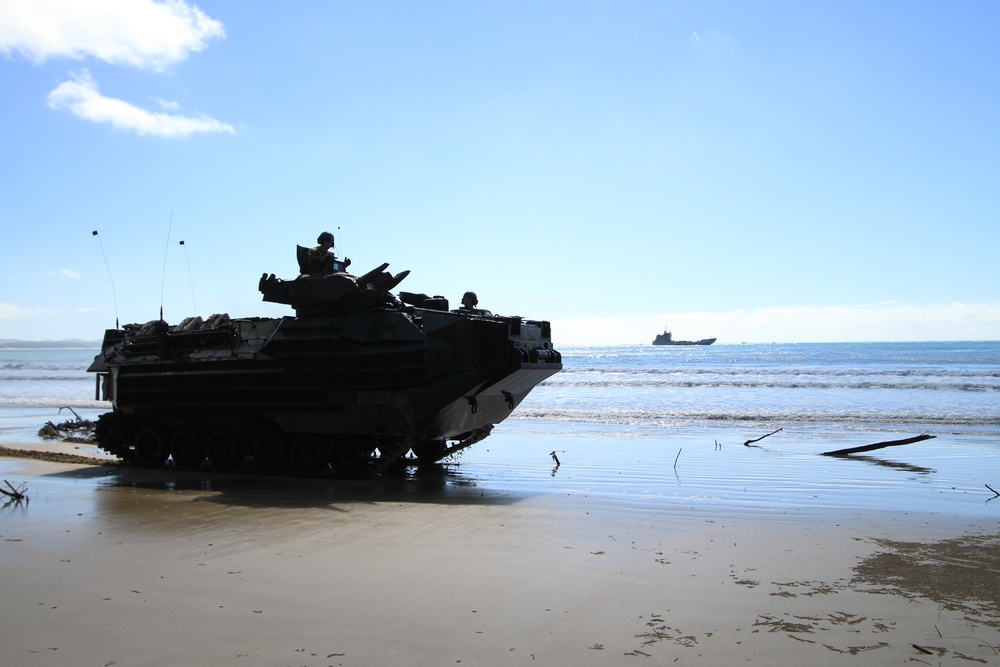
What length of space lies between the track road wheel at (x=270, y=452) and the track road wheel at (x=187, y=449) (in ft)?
3.82

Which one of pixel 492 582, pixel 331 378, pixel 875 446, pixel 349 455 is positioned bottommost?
pixel 492 582

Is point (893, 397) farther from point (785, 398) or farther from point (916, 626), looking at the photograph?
point (916, 626)

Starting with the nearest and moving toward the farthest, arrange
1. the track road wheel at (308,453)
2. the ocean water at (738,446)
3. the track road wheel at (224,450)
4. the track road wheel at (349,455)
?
the ocean water at (738,446)
the track road wheel at (349,455)
the track road wheel at (308,453)
the track road wheel at (224,450)

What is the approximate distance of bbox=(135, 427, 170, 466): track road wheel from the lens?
1647 cm

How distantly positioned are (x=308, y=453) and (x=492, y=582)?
8.25 metres

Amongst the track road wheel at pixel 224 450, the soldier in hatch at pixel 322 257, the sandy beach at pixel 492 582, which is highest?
the soldier in hatch at pixel 322 257

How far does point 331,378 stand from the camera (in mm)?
14578

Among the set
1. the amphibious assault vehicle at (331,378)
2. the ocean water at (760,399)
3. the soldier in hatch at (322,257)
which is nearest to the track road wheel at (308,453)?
the amphibious assault vehicle at (331,378)

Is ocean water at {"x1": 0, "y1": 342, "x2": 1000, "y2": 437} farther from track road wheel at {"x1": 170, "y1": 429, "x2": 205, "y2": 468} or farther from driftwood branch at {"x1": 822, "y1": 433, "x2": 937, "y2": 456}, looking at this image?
track road wheel at {"x1": 170, "y1": 429, "x2": 205, "y2": 468}

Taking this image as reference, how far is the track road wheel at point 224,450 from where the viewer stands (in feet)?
51.5

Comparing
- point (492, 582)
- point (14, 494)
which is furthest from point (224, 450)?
point (492, 582)

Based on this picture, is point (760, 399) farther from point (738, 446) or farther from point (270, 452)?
point (270, 452)

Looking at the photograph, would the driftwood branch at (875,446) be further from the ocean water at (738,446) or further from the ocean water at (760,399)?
the ocean water at (760,399)

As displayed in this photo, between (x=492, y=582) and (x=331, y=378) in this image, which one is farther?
(x=331, y=378)
